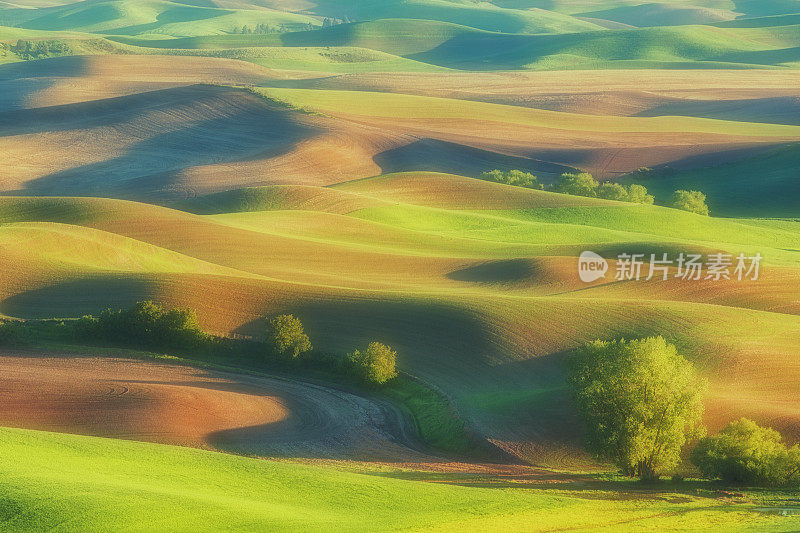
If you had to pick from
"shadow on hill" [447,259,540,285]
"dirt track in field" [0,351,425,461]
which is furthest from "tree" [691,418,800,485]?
"shadow on hill" [447,259,540,285]

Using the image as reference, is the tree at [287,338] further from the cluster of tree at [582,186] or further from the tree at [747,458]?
the cluster of tree at [582,186]

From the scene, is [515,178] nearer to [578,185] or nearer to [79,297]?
[578,185]

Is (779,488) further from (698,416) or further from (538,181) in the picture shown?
(538,181)

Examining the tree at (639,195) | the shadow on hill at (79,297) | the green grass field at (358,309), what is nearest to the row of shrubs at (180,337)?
the green grass field at (358,309)

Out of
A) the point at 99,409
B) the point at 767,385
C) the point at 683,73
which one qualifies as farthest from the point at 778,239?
the point at 683,73

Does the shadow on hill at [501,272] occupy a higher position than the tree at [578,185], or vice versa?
the tree at [578,185]

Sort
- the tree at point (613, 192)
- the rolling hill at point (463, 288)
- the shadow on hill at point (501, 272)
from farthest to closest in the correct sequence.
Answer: the tree at point (613, 192) → the shadow on hill at point (501, 272) → the rolling hill at point (463, 288)

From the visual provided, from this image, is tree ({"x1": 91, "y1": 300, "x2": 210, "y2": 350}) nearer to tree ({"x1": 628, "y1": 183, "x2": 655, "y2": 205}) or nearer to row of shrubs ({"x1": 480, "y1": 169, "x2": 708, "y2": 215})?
row of shrubs ({"x1": 480, "y1": 169, "x2": 708, "y2": 215})
